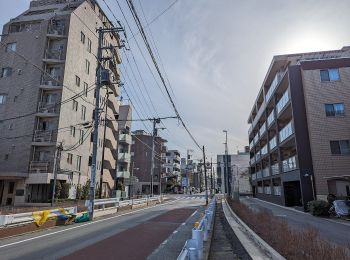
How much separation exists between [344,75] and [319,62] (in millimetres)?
2509

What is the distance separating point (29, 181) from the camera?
3338 cm

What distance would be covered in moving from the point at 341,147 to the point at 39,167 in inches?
1226

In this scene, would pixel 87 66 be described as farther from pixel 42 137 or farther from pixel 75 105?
pixel 42 137

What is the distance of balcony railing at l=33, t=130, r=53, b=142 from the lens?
35406 mm

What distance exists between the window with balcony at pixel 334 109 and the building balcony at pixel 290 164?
17.0 feet

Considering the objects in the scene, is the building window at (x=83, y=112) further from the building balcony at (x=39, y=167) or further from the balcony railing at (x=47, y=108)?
the building balcony at (x=39, y=167)

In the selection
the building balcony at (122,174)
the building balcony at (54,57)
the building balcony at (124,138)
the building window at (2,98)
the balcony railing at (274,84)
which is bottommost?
the building balcony at (122,174)

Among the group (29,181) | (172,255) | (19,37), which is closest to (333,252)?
(172,255)

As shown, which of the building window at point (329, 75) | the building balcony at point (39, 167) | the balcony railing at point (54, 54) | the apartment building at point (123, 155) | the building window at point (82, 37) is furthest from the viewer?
the apartment building at point (123, 155)

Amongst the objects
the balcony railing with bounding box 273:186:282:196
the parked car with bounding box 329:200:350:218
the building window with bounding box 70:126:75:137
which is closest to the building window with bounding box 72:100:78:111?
the building window with bounding box 70:126:75:137

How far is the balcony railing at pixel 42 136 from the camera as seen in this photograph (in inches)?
1394

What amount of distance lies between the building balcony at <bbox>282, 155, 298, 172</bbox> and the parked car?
267 inches

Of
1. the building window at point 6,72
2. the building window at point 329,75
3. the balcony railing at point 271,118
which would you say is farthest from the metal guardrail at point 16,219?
the balcony railing at point 271,118

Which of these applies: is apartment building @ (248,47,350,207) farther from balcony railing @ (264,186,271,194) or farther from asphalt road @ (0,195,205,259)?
asphalt road @ (0,195,205,259)
